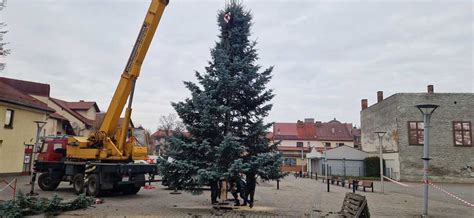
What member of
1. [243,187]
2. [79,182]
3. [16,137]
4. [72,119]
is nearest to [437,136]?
[243,187]

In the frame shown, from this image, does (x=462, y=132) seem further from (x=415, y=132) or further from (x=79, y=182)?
(x=79, y=182)

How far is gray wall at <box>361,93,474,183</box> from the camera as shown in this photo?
38656 mm

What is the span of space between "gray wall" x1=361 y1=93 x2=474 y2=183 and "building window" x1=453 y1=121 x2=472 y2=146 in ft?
1.37

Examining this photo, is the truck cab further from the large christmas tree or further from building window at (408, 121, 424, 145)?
building window at (408, 121, 424, 145)

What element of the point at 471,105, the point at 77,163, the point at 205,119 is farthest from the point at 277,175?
the point at 471,105

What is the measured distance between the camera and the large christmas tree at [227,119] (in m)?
11.4

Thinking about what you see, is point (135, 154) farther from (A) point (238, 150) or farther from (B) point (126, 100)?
(A) point (238, 150)

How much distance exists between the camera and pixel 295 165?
67000mm

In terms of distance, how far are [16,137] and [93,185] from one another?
15267 mm

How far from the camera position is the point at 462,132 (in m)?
39.8

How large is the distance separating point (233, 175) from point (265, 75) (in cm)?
379

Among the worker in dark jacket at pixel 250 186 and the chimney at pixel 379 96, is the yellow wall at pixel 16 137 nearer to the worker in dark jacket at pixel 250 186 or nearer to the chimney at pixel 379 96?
the worker in dark jacket at pixel 250 186

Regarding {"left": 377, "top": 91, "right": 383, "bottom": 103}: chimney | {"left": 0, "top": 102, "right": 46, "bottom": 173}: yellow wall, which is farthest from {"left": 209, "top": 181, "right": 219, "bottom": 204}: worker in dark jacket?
{"left": 377, "top": 91, "right": 383, "bottom": 103}: chimney

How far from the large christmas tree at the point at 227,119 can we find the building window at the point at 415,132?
32.3 m
